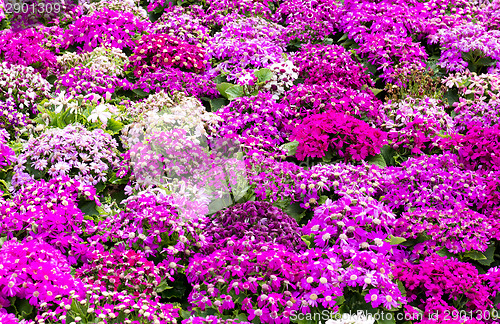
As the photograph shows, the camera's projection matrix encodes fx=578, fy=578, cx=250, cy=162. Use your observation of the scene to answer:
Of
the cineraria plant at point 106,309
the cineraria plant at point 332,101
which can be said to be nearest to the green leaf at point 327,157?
the cineraria plant at point 332,101

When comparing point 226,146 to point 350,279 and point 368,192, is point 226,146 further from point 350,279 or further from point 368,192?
point 350,279

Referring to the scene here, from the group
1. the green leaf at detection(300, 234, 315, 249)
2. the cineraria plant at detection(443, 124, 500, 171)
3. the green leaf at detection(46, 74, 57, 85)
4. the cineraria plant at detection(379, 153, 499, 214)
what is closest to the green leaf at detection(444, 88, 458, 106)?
the cineraria plant at detection(443, 124, 500, 171)

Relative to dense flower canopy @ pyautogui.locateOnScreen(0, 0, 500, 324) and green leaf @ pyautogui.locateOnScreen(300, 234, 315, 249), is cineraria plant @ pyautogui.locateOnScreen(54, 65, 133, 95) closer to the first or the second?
dense flower canopy @ pyautogui.locateOnScreen(0, 0, 500, 324)

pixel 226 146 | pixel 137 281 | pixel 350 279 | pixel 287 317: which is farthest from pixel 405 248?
pixel 137 281

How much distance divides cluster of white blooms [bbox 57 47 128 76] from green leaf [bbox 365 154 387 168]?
3.30m

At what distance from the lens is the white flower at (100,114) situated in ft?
20.3

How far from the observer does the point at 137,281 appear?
4445 millimetres

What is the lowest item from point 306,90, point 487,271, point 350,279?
point 487,271

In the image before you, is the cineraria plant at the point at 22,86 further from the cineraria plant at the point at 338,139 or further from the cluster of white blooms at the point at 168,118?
the cineraria plant at the point at 338,139

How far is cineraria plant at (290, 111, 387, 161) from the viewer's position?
19.6 ft

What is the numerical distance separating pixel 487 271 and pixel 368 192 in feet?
4.08

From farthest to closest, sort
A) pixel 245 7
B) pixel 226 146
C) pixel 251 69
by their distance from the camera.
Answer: pixel 245 7 → pixel 251 69 → pixel 226 146

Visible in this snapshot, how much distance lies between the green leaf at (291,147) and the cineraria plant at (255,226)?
116cm

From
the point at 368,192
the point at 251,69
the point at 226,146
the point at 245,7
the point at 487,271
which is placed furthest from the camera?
the point at 245,7
